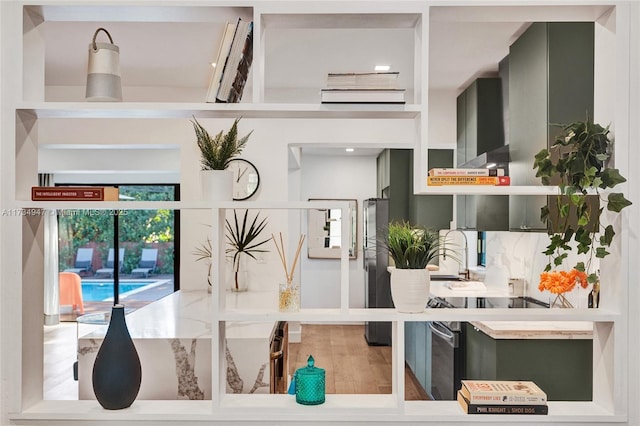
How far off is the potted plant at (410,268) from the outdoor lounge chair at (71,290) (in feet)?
23.5

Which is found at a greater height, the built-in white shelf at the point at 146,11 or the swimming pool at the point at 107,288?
the built-in white shelf at the point at 146,11

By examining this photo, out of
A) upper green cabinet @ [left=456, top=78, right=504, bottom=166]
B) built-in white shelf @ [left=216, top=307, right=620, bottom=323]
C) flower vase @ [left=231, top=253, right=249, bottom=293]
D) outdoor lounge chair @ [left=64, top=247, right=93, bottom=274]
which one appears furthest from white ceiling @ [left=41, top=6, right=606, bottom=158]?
outdoor lounge chair @ [left=64, top=247, right=93, bottom=274]

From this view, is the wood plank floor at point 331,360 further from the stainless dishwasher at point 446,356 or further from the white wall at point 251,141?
the white wall at point 251,141

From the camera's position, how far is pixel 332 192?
781cm

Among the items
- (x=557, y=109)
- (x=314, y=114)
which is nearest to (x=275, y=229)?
(x=557, y=109)

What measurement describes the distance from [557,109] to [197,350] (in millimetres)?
2215

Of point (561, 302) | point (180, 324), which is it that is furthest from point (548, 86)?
point (180, 324)

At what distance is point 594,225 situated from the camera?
1.60 m

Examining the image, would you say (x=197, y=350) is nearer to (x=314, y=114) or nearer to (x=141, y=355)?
(x=141, y=355)

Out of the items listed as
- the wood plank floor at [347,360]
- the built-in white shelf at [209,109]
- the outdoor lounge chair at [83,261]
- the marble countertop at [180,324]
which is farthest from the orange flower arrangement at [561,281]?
the outdoor lounge chair at [83,261]

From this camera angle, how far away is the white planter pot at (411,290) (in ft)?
5.25

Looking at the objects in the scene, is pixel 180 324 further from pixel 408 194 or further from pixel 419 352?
pixel 408 194

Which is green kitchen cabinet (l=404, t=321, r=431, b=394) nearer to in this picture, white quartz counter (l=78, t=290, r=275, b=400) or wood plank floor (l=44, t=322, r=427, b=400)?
wood plank floor (l=44, t=322, r=427, b=400)

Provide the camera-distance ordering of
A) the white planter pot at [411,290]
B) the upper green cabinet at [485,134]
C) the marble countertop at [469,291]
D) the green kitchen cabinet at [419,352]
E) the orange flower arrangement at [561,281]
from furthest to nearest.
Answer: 1. the green kitchen cabinet at [419,352]
2. the marble countertop at [469,291]
3. the upper green cabinet at [485,134]
4. the orange flower arrangement at [561,281]
5. the white planter pot at [411,290]
